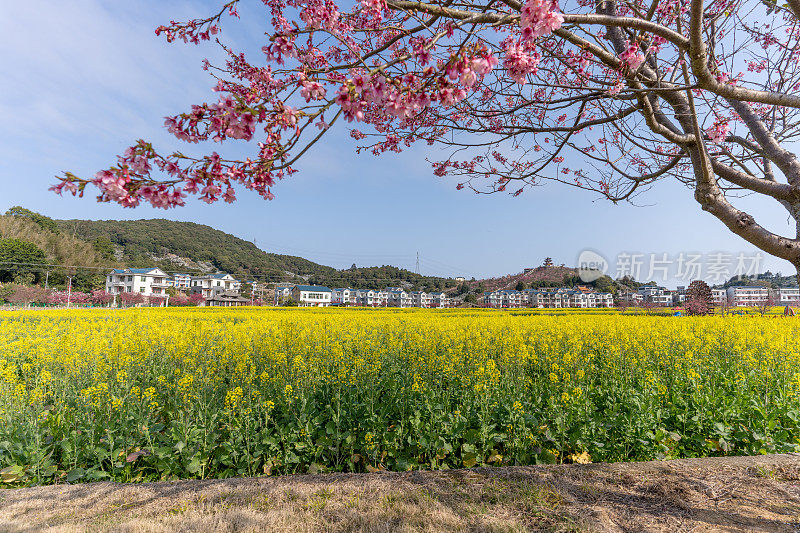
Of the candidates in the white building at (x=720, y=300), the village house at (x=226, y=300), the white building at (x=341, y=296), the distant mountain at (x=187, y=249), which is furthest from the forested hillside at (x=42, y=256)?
the white building at (x=720, y=300)

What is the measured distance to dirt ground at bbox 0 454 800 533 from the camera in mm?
2279

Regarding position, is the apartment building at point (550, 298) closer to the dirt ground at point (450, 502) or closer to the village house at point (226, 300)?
the village house at point (226, 300)

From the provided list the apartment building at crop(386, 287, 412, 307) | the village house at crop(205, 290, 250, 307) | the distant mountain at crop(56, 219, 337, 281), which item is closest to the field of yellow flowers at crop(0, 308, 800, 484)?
the village house at crop(205, 290, 250, 307)

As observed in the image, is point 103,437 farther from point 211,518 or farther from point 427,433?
point 427,433

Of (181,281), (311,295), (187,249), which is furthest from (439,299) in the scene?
(187,249)

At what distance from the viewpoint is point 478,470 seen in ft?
9.90

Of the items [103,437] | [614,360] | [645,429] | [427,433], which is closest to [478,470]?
[427,433]

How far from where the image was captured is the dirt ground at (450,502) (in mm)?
2279

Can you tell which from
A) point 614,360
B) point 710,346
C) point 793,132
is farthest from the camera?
point 710,346

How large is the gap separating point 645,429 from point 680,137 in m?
2.80

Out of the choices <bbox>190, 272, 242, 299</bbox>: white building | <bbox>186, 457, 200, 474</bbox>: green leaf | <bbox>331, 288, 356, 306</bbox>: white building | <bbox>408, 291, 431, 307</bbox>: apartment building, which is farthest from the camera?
<bbox>408, 291, 431, 307</bbox>: apartment building

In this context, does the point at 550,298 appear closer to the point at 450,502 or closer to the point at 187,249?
the point at 450,502

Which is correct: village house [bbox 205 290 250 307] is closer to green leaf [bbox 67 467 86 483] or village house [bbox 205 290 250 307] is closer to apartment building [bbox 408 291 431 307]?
apartment building [bbox 408 291 431 307]

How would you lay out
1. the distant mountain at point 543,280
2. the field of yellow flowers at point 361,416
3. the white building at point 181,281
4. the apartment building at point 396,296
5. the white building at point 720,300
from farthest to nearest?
the apartment building at point 396,296, the white building at point 181,281, the white building at point 720,300, the distant mountain at point 543,280, the field of yellow flowers at point 361,416
